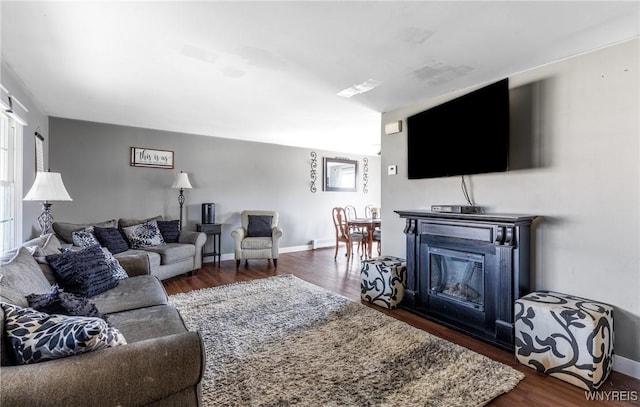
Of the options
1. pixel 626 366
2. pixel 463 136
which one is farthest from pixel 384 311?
pixel 463 136

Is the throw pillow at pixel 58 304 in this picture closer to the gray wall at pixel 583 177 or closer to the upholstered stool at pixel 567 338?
the upholstered stool at pixel 567 338

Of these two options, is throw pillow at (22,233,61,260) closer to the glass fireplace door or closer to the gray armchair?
the gray armchair

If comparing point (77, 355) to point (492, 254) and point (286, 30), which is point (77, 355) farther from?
point (492, 254)

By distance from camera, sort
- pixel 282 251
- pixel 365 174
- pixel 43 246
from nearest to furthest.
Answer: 1. pixel 43 246
2. pixel 282 251
3. pixel 365 174

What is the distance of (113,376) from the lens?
3.34 ft

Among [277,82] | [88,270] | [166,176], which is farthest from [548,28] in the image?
[166,176]

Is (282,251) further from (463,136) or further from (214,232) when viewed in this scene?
(463,136)

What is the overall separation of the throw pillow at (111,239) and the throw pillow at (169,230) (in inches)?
23.4

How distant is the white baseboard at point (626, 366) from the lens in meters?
1.94

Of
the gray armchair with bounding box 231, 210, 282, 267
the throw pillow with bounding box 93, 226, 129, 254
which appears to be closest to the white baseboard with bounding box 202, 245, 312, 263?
the gray armchair with bounding box 231, 210, 282, 267

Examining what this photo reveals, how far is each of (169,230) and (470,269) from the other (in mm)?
4071

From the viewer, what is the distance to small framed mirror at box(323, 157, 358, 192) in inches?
266

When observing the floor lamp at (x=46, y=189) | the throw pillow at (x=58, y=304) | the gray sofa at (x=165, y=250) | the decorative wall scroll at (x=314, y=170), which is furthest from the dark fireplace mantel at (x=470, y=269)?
the decorative wall scroll at (x=314, y=170)

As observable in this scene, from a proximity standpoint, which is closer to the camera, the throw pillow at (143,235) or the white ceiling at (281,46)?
the white ceiling at (281,46)
